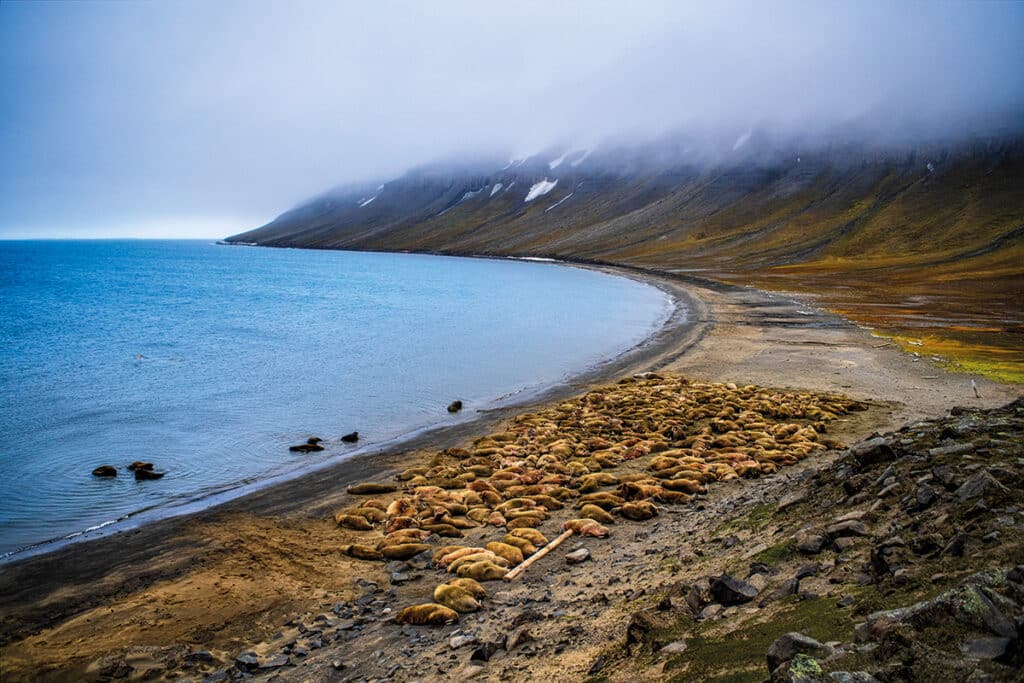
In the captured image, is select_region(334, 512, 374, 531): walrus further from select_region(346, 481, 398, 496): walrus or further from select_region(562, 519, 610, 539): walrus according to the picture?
select_region(562, 519, 610, 539): walrus

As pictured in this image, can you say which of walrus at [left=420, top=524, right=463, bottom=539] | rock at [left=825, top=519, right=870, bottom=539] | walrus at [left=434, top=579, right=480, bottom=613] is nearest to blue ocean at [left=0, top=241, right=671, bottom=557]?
walrus at [left=420, top=524, right=463, bottom=539]

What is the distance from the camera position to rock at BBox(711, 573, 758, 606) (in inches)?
333

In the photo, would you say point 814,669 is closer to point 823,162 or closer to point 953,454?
point 953,454

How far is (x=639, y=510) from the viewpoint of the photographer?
49.0 feet

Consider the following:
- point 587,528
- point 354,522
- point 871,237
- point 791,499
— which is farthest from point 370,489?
point 871,237

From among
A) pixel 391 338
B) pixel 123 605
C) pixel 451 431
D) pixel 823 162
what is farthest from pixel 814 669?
pixel 823 162

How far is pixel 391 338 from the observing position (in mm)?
51500

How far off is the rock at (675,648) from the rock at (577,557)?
509cm

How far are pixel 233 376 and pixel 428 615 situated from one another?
29933 mm

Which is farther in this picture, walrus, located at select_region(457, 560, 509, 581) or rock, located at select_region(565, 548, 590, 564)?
rock, located at select_region(565, 548, 590, 564)

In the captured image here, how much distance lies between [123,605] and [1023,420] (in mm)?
17853

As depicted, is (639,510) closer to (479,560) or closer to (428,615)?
(479,560)

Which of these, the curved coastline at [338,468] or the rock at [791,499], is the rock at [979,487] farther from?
the curved coastline at [338,468]

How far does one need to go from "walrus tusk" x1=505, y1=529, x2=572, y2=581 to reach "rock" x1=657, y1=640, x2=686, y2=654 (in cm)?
493
